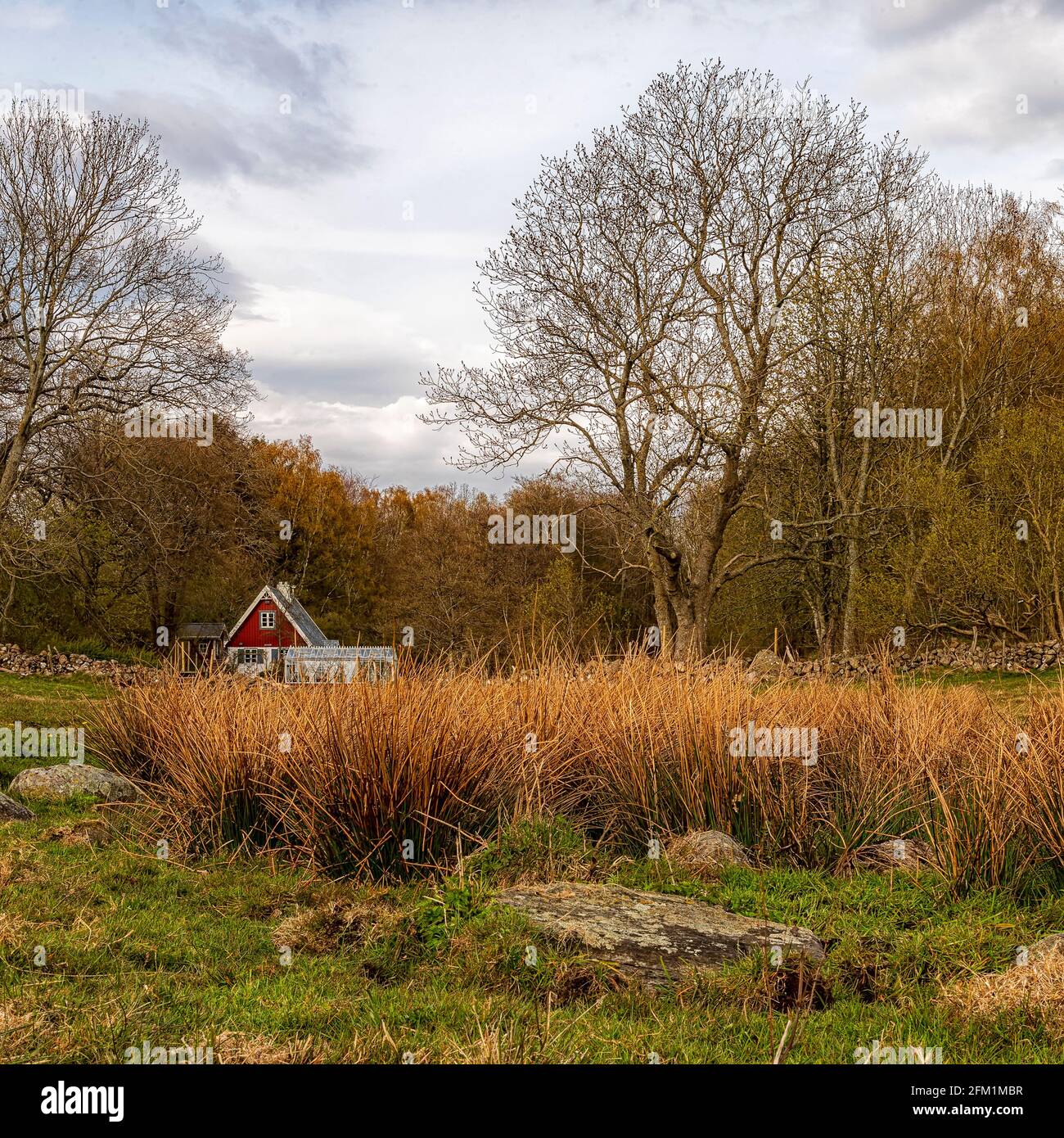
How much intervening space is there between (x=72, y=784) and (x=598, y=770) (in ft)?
16.3

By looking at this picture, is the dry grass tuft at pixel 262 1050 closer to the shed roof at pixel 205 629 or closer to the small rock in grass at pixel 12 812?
the small rock in grass at pixel 12 812

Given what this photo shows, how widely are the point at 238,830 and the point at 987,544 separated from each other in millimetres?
Result: 18091

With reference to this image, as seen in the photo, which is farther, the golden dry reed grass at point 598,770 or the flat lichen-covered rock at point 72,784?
the flat lichen-covered rock at point 72,784

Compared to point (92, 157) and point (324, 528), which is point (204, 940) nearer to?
point (92, 157)

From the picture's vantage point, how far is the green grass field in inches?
154

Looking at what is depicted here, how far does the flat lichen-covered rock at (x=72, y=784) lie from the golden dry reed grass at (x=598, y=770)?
65cm

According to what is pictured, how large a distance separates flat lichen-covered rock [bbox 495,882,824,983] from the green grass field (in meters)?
0.12

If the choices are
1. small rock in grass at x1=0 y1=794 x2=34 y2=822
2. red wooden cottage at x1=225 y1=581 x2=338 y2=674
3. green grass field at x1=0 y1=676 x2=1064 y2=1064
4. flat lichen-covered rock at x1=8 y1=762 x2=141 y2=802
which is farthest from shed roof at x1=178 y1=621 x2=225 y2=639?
green grass field at x1=0 y1=676 x2=1064 y2=1064

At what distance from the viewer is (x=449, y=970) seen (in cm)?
487

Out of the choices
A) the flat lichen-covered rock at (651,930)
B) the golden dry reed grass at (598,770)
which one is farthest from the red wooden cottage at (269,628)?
the flat lichen-covered rock at (651,930)

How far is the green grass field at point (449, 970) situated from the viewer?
12.9ft

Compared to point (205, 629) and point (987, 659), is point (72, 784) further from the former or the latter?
point (205, 629)

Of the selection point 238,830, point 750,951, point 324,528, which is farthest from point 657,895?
point 324,528
